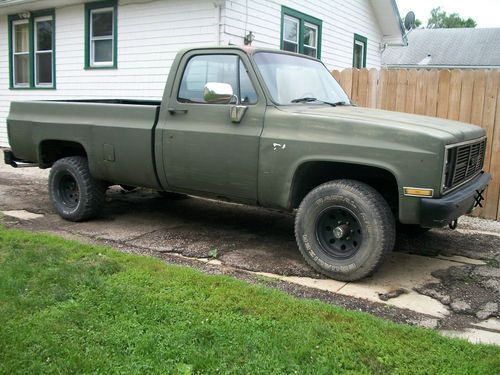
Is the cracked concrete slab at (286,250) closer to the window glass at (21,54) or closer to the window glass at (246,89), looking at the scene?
the window glass at (246,89)

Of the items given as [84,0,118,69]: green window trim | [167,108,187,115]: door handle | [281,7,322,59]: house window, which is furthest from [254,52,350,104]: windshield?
[84,0,118,69]: green window trim

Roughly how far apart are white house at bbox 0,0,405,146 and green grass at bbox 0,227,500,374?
6447 mm

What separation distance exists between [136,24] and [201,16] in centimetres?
182

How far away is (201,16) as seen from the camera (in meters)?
9.76

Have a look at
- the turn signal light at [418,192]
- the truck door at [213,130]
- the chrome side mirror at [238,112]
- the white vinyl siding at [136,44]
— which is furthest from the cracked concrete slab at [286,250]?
the white vinyl siding at [136,44]

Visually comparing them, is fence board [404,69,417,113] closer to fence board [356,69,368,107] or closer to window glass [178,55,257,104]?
fence board [356,69,368,107]

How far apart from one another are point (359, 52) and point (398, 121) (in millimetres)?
11678

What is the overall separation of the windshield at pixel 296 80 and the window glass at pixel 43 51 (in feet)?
30.3

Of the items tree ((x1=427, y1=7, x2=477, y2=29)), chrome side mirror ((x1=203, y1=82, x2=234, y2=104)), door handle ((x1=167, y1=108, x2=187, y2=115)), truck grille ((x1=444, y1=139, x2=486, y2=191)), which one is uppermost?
tree ((x1=427, y1=7, x2=477, y2=29))

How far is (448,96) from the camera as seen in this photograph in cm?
736

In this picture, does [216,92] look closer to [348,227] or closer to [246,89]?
[246,89]

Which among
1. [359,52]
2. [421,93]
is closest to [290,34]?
[359,52]

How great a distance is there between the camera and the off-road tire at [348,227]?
4438 millimetres

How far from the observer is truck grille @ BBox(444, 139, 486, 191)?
4.38 meters
